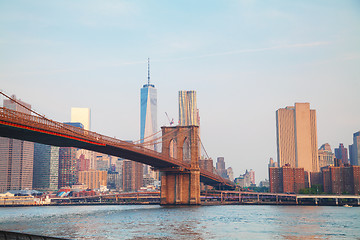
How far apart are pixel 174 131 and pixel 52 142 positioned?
45735mm

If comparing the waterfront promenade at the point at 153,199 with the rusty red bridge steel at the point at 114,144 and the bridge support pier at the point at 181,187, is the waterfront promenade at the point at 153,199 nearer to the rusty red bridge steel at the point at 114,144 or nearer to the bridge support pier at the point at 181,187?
the rusty red bridge steel at the point at 114,144

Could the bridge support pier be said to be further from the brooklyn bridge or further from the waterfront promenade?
the waterfront promenade

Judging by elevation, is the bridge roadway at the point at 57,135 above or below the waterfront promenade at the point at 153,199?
above

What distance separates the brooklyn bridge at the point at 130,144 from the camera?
4941cm

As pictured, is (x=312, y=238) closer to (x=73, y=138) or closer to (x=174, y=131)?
(x=73, y=138)

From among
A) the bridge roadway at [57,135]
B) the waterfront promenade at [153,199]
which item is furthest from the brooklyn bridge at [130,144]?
the waterfront promenade at [153,199]

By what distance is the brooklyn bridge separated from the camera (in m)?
49.4

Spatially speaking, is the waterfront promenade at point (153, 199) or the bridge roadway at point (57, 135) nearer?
the bridge roadway at point (57, 135)

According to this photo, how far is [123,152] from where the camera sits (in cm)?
7525

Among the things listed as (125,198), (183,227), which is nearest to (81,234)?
(183,227)

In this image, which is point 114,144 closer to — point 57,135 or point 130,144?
point 130,144

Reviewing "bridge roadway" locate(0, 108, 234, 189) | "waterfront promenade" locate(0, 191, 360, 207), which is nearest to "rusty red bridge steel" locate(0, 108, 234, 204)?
"bridge roadway" locate(0, 108, 234, 189)

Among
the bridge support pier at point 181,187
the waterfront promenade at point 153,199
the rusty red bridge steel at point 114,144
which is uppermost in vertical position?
the rusty red bridge steel at point 114,144

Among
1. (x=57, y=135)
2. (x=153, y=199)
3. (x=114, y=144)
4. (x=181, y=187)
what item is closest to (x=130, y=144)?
(x=114, y=144)
